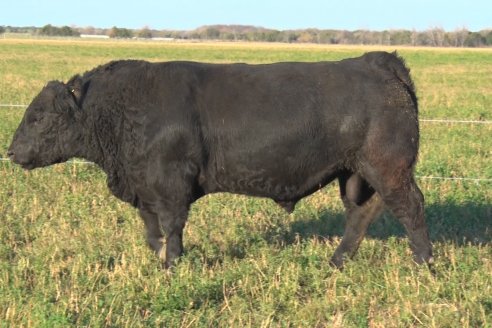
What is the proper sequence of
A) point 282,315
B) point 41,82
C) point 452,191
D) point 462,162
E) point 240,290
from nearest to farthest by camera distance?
point 282,315, point 240,290, point 452,191, point 462,162, point 41,82

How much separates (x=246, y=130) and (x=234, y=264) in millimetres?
1191

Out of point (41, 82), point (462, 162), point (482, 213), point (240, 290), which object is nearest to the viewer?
point (240, 290)

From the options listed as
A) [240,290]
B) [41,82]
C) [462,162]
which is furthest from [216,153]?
[41,82]

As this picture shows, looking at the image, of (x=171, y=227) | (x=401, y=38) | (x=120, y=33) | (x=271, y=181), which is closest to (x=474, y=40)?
(x=401, y=38)

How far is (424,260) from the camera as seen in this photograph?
6.52 meters

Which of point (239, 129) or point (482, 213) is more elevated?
point (239, 129)

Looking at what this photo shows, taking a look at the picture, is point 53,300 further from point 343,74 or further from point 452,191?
point 452,191

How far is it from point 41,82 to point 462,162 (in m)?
19.1

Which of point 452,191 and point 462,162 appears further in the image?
point 462,162

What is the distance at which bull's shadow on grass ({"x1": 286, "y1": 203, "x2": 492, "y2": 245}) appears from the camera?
7.69 m

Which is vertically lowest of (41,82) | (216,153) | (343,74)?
(41,82)

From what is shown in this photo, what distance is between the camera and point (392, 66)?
6695 millimetres

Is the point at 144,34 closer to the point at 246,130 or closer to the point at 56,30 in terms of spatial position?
the point at 56,30

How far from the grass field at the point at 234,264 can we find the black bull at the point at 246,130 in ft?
1.65
